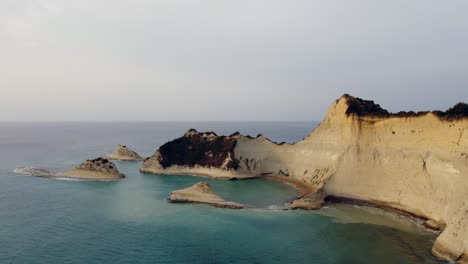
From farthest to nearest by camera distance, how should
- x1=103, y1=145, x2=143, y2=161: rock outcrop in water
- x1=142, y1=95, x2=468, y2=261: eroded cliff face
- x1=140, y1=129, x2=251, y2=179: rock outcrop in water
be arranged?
1. x1=103, y1=145, x2=143, y2=161: rock outcrop in water
2. x1=140, y1=129, x2=251, y2=179: rock outcrop in water
3. x1=142, y1=95, x2=468, y2=261: eroded cliff face

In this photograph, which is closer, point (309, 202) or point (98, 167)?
point (309, 202)

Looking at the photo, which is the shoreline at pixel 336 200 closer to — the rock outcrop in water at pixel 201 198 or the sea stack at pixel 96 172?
the sea stack at pixel 96 172

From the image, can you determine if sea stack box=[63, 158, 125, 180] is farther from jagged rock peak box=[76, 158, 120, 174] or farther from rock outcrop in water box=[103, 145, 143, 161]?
rock outcrop in water box=[103, 145, 143, 161]

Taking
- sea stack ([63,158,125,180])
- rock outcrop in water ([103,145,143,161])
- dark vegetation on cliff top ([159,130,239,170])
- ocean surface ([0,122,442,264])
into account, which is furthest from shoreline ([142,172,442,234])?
rock outcrop in water ([103,145,143,161])

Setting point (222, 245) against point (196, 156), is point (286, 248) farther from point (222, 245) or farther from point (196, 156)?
point (196, 156)

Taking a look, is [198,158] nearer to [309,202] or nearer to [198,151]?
[198,151]

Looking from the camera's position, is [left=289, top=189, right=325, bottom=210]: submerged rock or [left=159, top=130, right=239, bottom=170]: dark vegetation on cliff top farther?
[left=159, top=130, right=239, bottom=170]: dark vegetation on cliff top

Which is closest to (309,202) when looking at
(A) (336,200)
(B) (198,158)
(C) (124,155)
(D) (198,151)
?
(A) (336,200)

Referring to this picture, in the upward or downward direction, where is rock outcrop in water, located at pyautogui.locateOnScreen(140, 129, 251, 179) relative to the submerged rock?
upward
